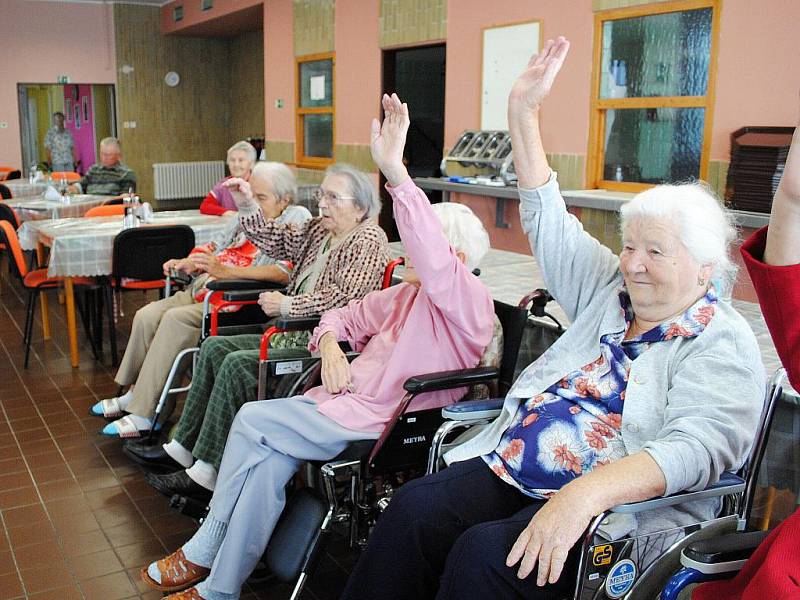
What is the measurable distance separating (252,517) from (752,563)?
1.32 metres

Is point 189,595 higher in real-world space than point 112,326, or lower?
lower

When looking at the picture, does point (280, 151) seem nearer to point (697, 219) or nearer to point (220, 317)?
point (220, 317)

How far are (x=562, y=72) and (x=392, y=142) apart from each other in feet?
10.6

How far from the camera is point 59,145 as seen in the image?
36.2ft

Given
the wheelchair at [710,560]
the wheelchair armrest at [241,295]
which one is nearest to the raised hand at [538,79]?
the wheelchair at [710,560]

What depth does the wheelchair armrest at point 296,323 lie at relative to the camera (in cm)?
272

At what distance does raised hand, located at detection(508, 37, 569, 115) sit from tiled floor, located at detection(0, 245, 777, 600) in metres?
0.96

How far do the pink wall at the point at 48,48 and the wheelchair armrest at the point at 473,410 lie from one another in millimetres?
11426

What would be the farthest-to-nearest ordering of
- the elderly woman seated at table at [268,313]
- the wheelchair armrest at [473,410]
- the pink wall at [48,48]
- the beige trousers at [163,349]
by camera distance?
the pink wall at [48,48], the beige trousers at [163,349], the elderly woman seated at table at [268,313], the wheelchair armrest at [473,410]

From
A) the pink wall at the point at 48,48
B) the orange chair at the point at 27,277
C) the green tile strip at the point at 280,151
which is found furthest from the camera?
the pink wall at the point at 48,48

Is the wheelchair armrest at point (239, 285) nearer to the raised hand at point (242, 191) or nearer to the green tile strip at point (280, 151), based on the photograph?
the raised hand at point (242, 191)

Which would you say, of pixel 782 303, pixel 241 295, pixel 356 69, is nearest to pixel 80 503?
pixel 241 295

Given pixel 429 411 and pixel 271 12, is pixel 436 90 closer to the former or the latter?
pixel 271 12

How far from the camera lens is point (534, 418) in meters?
1.84
